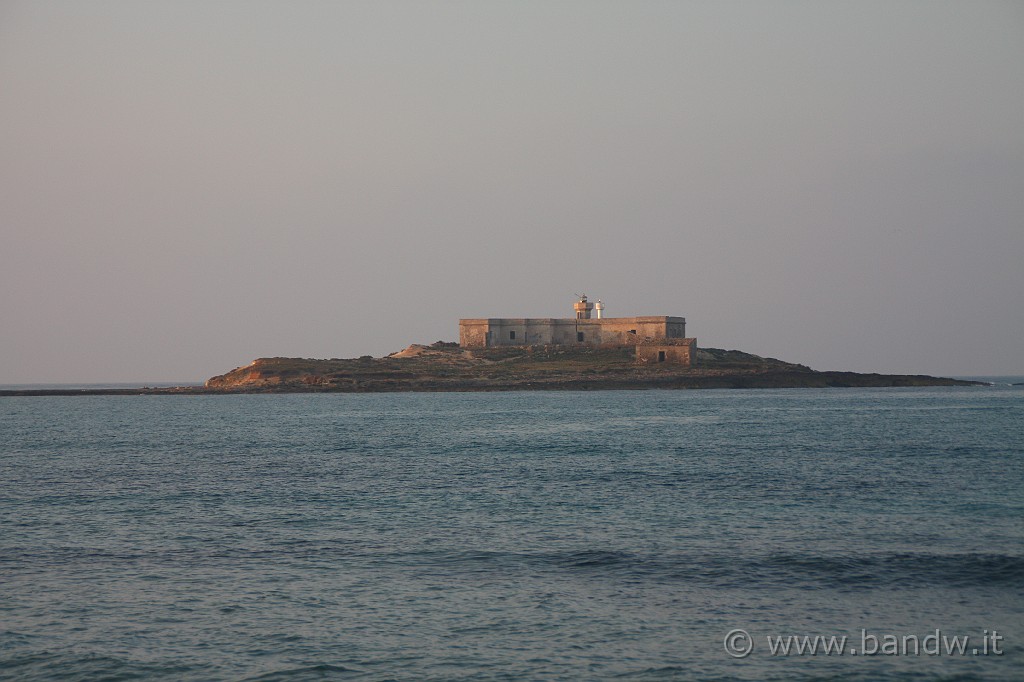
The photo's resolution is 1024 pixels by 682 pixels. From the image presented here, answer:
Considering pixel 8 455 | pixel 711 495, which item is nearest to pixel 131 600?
pixel 711 495

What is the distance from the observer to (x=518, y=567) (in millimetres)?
19422

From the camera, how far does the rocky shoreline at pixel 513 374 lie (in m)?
126

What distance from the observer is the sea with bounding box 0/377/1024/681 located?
46.0ft

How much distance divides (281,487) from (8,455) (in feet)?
72.1

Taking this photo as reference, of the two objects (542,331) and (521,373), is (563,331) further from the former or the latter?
(521,373)

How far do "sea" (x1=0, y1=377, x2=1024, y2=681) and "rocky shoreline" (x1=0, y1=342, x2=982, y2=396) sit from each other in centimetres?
8193

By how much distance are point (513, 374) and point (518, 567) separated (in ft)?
359

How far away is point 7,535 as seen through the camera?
23.5 metres

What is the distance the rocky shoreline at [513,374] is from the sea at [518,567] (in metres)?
81.9

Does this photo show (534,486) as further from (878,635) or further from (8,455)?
(8,455)

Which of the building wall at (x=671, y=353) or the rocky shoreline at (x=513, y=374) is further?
the building wall at (x=671, y=353)

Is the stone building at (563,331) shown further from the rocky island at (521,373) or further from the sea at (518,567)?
the sea at (518,567)

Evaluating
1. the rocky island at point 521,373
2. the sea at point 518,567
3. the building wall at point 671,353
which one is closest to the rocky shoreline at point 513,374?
the rocky island at point 521,373

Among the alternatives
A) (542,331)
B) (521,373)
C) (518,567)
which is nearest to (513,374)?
(521,373)
